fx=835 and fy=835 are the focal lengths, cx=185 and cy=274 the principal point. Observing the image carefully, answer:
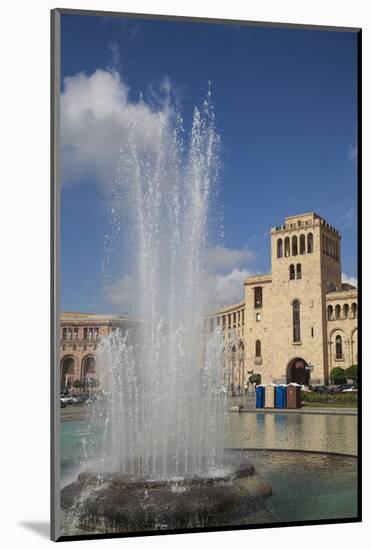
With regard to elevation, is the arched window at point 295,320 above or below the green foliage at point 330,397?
above

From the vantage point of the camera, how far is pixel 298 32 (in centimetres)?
749

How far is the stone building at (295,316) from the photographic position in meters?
7.63

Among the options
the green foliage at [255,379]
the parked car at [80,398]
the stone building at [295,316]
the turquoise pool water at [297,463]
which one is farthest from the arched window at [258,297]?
the parked car at [80,398]

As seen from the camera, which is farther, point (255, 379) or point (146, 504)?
point (255, 379)

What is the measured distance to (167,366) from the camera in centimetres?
723

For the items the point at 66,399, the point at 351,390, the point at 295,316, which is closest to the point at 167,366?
the point at 66,399

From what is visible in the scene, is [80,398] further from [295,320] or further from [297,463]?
[295,320]

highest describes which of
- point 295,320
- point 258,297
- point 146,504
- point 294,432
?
point 258,297

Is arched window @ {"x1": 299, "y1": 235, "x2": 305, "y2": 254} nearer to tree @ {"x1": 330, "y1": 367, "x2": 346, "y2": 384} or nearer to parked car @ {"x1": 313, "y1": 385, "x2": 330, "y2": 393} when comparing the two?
tree @ {"x1": 330, "y1": 367, "x2": 346, "y2": 384}

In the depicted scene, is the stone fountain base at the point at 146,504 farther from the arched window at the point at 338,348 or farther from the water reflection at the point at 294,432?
the arched window at the point at 338,348

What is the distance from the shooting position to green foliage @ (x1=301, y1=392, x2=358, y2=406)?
7633 mm

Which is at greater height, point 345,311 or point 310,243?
point 310,243

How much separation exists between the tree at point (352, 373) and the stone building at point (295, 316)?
57mm

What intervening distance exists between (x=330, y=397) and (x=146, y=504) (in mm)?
2104
